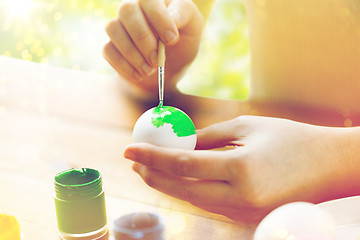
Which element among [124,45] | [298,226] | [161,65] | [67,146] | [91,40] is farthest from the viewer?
[91,40]

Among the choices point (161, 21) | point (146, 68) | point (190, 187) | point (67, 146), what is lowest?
point (67, 146)

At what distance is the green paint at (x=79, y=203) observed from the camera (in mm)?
671

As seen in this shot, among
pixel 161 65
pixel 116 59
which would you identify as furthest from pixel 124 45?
pixel 161 65

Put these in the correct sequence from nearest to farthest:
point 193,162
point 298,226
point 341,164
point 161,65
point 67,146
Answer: point 298,226 < point 193,162 < point 341,164 < point 161,65 < point 67,146

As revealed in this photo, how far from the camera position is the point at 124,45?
94 centimetres

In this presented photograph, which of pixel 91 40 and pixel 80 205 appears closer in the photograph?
pixel 80 205

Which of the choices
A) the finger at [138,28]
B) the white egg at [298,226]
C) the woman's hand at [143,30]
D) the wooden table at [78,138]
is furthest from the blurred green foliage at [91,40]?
the white egg at [298,226]

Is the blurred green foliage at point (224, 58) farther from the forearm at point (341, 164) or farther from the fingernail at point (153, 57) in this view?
the forearm at point (341, 164)

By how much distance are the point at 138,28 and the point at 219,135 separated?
328 mm

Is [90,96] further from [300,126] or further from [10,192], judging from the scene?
[300,126]

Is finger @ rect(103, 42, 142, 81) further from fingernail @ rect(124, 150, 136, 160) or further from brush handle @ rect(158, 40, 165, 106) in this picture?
fingernail @ rect(124, 150, 136, 160)

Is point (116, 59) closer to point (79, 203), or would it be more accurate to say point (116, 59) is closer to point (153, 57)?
point (153, 57)

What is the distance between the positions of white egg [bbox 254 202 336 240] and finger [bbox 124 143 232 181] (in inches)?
4.7

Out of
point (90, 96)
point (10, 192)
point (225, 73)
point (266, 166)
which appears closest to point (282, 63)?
point (90, 96)
